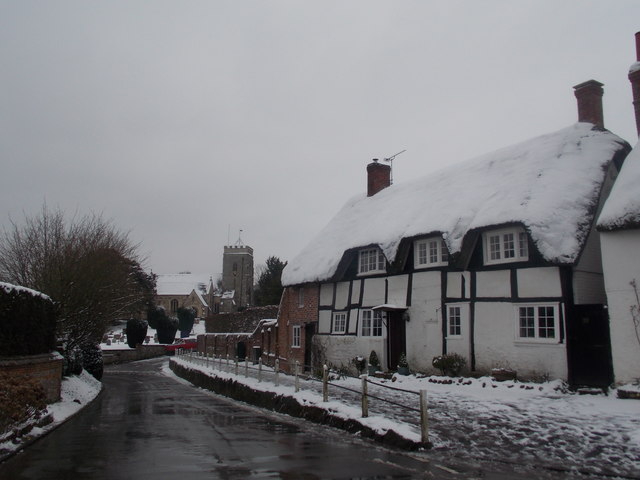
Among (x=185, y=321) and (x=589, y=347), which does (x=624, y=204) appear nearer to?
(x=589, y=347)

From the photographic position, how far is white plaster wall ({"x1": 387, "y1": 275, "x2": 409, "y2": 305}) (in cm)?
2011

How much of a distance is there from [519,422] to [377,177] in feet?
61.3

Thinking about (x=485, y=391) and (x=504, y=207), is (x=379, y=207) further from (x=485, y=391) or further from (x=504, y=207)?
(x=485, y=391)

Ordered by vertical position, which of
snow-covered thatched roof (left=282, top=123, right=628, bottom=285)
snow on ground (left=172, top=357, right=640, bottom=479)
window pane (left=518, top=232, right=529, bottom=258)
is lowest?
snow on ground (left=172, top=357, right=640, bottom=479)

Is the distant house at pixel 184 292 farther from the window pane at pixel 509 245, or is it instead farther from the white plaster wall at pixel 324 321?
the window pane at pixel 509 245

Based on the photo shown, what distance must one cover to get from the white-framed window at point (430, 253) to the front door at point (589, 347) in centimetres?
484

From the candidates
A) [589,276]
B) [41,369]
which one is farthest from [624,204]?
[41,369]

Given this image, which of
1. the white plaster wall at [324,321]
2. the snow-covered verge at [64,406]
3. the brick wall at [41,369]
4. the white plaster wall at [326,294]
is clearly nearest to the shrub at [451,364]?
the white plaster wall at [324,321]

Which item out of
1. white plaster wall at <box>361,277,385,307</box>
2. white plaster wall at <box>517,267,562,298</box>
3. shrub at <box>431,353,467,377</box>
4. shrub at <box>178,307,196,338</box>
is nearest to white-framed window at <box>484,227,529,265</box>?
white plaster wall at <box>517,267,562,298</box>

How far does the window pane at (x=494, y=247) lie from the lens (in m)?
17.2

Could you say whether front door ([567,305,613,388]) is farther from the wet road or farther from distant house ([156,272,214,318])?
distant house ([156,272,214,318])

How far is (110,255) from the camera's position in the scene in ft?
80.9

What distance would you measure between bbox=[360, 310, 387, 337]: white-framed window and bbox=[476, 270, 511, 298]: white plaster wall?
14.3 feet

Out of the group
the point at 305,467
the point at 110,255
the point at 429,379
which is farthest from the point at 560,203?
the point at 110,255
